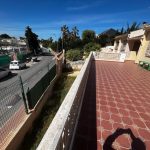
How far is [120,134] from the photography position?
3041 millimetres

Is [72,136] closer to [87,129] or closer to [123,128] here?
[87,129]

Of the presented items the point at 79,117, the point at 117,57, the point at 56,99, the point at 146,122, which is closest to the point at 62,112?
the point at 79,117

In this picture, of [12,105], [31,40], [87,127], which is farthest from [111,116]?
[31,40]

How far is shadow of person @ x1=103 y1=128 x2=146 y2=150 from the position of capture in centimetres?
268

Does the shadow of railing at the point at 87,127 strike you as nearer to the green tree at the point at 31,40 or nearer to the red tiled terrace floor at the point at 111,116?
the red tiled terrace floor at the point at 111,116

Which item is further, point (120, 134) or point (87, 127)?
point (87, 127)

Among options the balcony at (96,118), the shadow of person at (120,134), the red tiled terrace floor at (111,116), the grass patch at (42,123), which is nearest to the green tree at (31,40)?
the grass patch at (42,123)

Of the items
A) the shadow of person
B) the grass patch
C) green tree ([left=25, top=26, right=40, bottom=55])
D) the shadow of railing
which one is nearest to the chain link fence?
the grass patch

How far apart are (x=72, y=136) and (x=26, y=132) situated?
4.08 m

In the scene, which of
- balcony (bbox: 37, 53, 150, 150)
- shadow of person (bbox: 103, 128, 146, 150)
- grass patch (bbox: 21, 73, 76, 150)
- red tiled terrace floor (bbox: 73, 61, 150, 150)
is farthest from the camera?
grass patch (bbox: 21, 73, 76, 150)

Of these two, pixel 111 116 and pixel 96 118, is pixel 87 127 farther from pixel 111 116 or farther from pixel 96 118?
pixel 111 116

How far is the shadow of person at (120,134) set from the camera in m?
2.68

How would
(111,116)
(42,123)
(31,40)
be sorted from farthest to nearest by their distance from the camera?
(31,40), (42,123), (111,116)

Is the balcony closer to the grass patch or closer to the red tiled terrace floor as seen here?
the red tiled terrace floor
